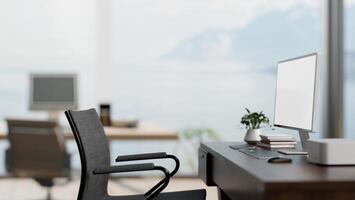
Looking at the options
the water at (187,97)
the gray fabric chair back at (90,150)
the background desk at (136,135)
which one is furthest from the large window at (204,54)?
the gray fabric chair back at (90,150)

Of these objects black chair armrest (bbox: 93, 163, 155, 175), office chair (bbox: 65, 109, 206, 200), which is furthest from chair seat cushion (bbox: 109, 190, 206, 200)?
black chair armrest (bbox: 93, 163, 155, 175)

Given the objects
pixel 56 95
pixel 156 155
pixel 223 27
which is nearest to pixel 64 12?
pixel 56 95

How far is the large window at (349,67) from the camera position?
5637 millimetres

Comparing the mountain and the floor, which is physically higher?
the mountain

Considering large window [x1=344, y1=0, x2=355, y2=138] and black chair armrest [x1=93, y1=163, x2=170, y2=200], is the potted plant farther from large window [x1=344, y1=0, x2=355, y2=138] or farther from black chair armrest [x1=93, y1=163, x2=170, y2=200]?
large window [x1=344, y1=0, x2=355, y2=138]

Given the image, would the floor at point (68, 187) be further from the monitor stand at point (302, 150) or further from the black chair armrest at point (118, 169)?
the black chair armrest at point (118, 169)

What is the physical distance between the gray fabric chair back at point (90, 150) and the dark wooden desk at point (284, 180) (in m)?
0.61

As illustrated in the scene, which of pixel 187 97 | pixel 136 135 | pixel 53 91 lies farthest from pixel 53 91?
pixel 187 97

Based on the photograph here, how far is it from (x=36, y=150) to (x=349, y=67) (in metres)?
2.92

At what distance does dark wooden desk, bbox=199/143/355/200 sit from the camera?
1953mm

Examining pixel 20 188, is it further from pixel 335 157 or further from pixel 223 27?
pixel 335 157

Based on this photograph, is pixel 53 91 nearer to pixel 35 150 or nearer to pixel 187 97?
pixel 35 150

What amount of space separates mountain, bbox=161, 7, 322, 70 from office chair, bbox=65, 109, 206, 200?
9.99 feet

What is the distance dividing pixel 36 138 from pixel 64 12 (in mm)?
1761
